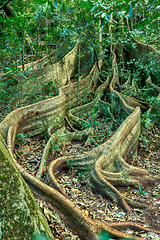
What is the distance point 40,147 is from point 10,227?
10.8 feet

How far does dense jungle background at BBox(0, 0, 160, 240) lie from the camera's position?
1.48 meters

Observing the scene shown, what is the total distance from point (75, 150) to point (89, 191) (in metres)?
1.43

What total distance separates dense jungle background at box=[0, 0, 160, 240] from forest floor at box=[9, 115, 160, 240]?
0.05ft

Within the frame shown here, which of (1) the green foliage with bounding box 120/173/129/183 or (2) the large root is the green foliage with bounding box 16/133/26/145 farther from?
(1) the green foliage with bounding box 120/173/129/183

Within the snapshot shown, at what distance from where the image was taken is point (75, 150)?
4.60 m

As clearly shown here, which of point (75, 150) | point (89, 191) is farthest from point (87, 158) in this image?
point (75, 150)

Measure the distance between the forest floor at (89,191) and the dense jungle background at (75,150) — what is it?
2cm

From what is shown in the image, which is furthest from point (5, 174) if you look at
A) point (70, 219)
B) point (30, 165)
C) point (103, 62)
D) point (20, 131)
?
point (103, 62)

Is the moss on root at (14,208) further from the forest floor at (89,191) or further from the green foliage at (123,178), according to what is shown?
the green foliage at (123,178)

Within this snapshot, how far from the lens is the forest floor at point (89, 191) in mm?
2354

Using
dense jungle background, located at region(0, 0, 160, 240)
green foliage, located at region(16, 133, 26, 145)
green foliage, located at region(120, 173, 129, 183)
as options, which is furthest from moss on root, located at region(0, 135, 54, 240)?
green foliage, located at region(16, 133, 26, 145)

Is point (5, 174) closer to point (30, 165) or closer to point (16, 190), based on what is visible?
point (16, 190)

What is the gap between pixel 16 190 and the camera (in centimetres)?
127

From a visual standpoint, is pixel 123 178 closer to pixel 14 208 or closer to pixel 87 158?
pixel 87 158
